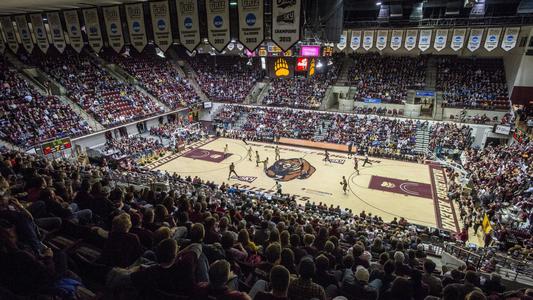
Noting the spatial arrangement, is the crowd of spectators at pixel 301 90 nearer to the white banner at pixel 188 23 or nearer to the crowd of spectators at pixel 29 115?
the crowd of spectators at pixel 29 115

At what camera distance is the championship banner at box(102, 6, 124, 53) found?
1136 centimetres

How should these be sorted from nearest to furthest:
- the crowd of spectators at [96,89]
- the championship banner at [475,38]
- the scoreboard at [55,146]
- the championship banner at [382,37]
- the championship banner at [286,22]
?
the championship banner at [286,22], the scoreboard at [55,146], the championship banner at [475,38], the crowd of spectators at [96,89], the championship banner at [382,37]

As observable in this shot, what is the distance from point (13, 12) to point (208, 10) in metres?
10.7

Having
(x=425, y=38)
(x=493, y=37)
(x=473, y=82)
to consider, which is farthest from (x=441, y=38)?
(x=473, y=82)

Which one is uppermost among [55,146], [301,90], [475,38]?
[475,38]

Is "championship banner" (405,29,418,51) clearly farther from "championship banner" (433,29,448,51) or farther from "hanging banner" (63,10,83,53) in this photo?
"hanging banner" (63,10,83,53)

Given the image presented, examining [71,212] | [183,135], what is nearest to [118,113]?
[183,135]

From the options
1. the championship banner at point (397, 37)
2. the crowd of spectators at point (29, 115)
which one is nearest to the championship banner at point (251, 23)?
the crowd of spectators at point (29, 115)

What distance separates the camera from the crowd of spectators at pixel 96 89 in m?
27.5

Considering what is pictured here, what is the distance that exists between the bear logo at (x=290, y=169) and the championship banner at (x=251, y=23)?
1287cm

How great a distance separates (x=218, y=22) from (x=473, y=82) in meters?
31.7

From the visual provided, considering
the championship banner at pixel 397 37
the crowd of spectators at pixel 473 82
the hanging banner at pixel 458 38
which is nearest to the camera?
the hanging banner at pixel 458 38

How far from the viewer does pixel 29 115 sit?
2247 centimetres

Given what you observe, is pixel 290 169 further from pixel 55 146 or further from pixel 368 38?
pixel 55 146
